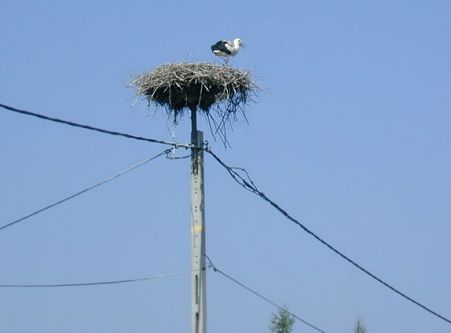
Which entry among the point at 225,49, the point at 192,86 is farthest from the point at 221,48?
the point at 192,86

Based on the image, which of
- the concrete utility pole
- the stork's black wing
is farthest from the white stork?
the concrete utility pole

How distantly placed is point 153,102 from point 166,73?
34 centimetres

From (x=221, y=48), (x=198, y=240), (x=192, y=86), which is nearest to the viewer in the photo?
(x=198, y=240)

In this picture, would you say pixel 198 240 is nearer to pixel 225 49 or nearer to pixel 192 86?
pixel 192 86

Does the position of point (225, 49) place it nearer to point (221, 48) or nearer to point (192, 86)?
point (221, 48)

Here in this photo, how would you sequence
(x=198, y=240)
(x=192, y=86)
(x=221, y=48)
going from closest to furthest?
(x=198, y=240), (x=192, y=86), (x=221, y=48)

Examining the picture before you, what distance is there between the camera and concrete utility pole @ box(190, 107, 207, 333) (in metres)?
12.8

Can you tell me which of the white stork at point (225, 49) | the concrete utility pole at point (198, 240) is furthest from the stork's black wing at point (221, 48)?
the concrete utility pole at point (198, 240)

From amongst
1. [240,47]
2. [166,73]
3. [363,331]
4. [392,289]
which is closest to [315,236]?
[392,289]

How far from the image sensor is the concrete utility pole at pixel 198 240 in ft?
42.0

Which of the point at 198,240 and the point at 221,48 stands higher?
the point at 221,48

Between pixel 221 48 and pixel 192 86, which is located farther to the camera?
pixel 221 48

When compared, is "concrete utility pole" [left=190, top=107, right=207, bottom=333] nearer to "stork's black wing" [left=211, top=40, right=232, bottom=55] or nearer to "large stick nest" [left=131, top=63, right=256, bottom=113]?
"large stick nest" [left=131, top=63, right=256, bottom=113]

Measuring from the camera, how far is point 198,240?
12.9 metres
